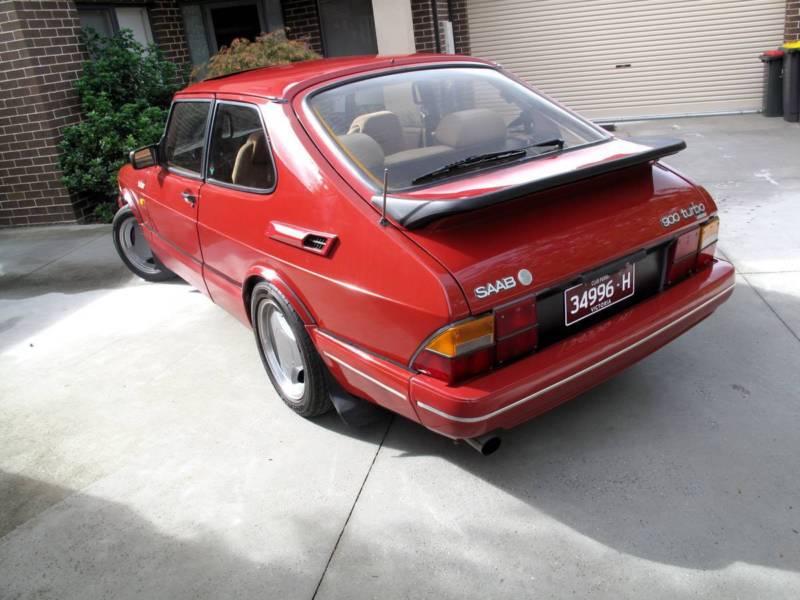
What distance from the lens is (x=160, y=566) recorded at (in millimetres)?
2748

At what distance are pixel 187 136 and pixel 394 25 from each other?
20.2ft

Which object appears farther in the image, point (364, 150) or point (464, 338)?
point (364, 150)

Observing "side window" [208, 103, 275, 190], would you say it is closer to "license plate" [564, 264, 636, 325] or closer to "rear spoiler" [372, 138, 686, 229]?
"rear spoiler" [372, 138, 686, 229]

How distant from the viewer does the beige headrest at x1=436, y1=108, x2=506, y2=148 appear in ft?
10.9

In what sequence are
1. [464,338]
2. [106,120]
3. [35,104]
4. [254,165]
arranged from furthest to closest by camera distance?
1. [106,120]
2. [35,104]
3. [254,165]
4. [464,338]

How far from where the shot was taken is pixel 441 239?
2643 mm

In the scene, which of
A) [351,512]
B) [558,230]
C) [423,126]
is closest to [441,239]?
[558,230]

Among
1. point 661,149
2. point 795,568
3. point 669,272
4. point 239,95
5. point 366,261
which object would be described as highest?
point 239,95

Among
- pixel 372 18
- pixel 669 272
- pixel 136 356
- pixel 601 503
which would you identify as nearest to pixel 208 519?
pixel 601 503

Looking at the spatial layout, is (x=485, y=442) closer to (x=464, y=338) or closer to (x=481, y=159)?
(x=464, y=338)

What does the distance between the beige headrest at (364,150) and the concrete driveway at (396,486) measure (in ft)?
4.24

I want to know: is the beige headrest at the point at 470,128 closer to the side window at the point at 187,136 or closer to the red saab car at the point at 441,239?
the red saab car at the point at 441,239

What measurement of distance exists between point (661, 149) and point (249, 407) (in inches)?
Result: 95.8

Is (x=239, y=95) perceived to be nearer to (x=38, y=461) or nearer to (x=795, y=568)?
(x=38, y=461)
